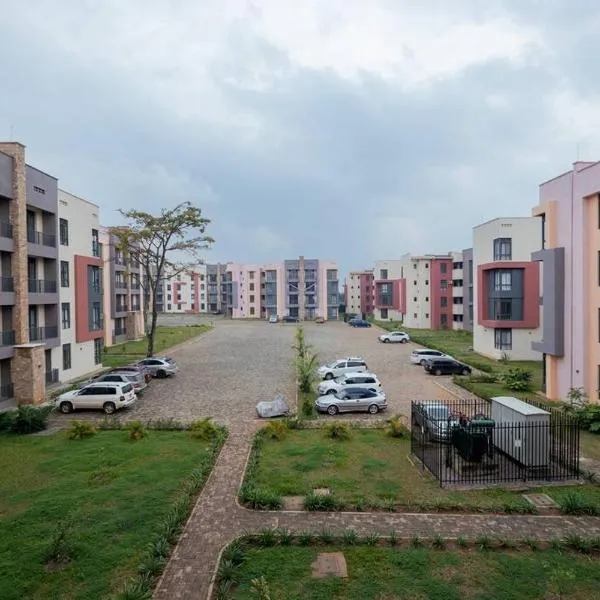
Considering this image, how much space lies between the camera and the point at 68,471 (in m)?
15.4

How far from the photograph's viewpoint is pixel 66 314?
1251 inches

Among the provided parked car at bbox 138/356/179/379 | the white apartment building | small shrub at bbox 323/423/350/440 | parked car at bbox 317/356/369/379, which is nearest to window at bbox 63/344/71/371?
the white apartment building

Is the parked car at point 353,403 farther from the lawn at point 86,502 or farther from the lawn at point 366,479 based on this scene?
the lawn at point 86,502

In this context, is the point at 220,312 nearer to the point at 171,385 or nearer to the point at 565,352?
the point at 171,385

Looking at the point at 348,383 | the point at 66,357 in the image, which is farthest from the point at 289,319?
the point at 348,383

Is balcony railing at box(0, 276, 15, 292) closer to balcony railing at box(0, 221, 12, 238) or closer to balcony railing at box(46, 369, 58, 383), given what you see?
balcony railing at box(0, 221, 12, 238)

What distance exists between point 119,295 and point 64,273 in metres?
22.8

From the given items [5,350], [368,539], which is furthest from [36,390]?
[368,539]

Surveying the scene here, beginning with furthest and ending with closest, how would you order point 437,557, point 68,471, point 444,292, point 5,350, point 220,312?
point 220,312 < point 444,292 < point 5,350 < point 68,471 < point 437,557

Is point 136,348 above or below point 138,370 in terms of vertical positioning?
below

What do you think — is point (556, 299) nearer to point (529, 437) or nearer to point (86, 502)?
point (529, 437)

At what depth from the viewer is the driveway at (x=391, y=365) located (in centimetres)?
2695

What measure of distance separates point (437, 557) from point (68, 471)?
1201 cm

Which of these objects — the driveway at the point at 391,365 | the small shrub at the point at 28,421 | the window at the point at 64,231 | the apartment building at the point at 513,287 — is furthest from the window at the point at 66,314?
the apartment building at the point at 513,287
